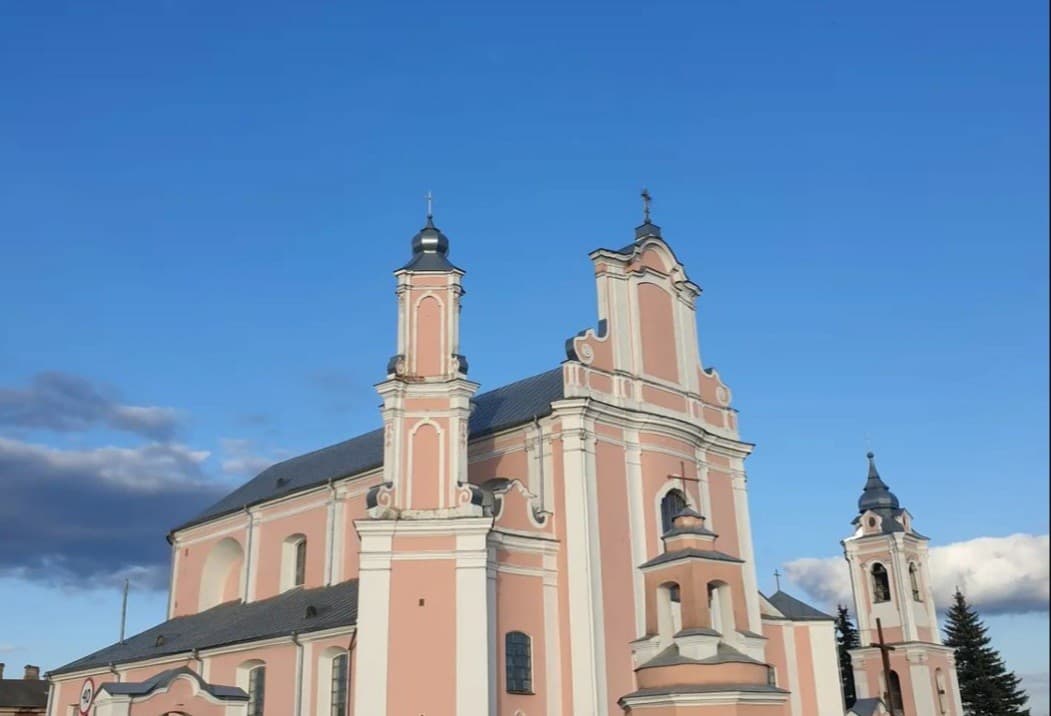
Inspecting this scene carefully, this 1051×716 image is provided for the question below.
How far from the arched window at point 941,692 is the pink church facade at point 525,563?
26.9ft

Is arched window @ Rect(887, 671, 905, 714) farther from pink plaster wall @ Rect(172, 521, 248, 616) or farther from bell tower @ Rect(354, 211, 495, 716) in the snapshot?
pink plaster wall @ Rect(172, 521, 248, 616)

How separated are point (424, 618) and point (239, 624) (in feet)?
32.0

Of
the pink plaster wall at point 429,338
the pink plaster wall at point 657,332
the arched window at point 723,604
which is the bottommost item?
the arched window at point 723,604

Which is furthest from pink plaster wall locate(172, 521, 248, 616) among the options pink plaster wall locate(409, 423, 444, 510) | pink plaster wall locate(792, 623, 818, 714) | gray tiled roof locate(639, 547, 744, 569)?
pink plaster wall locate(792, 623, 818, 714)

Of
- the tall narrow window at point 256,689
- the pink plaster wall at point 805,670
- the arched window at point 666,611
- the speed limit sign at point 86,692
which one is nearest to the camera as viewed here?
the arched window at point 666,611

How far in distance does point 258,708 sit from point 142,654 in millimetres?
6157

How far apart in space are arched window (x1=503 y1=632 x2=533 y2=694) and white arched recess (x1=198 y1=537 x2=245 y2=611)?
14006mm

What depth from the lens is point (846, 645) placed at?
4369cm

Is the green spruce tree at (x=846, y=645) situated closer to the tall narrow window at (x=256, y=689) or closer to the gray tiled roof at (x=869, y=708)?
the gray tiled roof at (x=869, y=708)

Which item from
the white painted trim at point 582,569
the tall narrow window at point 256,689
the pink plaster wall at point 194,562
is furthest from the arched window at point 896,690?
the pink plaster wall at point 194,562

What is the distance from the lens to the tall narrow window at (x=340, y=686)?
22812 millimetres

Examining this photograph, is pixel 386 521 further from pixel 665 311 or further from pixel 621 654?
pixel 665 311

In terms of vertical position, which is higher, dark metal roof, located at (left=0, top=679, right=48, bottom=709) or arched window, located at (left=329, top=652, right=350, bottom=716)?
dark metal roof, located at (left=0, top=679, right=48, bottom=709)

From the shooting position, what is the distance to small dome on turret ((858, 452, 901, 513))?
35344mm
